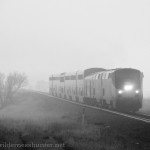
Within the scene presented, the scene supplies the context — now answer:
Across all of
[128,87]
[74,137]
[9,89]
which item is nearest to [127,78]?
[128,87]

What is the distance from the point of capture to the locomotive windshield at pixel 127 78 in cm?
2883

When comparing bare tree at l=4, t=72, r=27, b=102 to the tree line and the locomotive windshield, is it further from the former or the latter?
the locomotive windshield

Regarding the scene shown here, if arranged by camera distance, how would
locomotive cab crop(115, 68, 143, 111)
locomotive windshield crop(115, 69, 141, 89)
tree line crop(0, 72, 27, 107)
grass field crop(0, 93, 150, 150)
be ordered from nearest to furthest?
grass field crop(0, 93, 150, 150)
locomotive cab crop(115, 68, 143, 111)
locomotive windshield crop(115, 69, 141, 89)
tree line crop(0, 72, 27, 107)

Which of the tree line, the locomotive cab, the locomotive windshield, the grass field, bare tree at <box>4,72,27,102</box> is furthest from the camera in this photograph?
bare tree at <box>4,72,27,102</box>

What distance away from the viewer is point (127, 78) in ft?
96.2

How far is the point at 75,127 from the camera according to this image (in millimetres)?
19578

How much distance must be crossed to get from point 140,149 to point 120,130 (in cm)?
431

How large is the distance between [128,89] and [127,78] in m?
1.04

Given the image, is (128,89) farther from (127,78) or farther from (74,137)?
(74,137)

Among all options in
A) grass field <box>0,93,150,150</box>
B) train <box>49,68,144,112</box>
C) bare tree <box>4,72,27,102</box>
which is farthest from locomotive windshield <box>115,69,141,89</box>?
bare tree <box>4,72,27,102</box>

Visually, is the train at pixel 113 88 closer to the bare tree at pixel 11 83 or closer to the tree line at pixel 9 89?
the tree line at pixel 9 89

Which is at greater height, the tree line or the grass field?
the tree line

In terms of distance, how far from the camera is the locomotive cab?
28078mm

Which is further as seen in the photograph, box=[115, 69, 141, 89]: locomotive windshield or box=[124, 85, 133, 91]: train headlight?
box=[115, 69, 141, 89]: locomotive windshield
